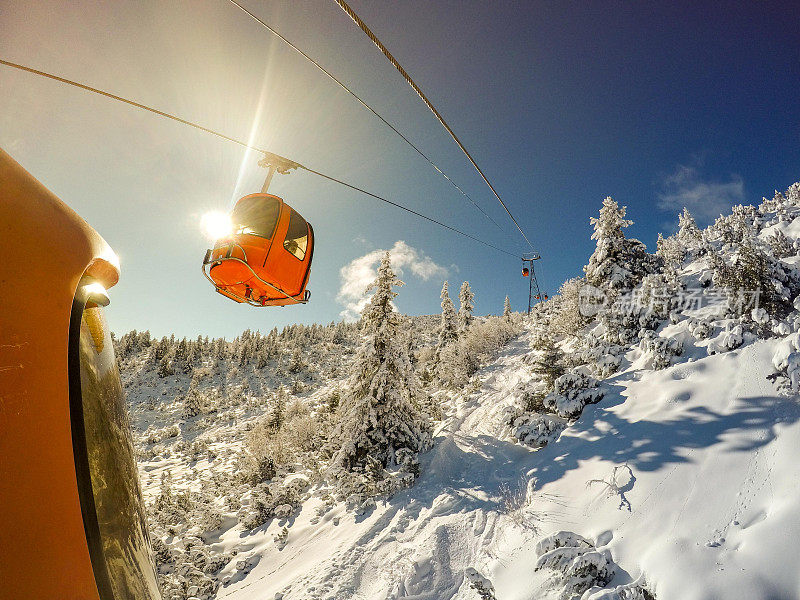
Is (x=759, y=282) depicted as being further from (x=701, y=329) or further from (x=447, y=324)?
(x=447, y=324)

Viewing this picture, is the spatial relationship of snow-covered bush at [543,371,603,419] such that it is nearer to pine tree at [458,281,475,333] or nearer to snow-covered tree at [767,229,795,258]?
snow-covered tree at [767,229,795,258]

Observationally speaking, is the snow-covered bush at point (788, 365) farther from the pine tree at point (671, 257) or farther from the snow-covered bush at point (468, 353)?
the snow-covered bush at point (468, 353)

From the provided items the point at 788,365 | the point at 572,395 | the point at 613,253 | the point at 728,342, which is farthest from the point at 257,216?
the point at 613,253

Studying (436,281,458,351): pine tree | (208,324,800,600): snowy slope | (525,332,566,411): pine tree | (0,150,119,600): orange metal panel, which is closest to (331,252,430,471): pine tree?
(208,324,800,600): snowy slope

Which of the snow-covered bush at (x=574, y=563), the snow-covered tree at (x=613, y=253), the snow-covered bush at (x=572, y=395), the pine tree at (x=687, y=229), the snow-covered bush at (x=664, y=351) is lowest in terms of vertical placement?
Answer: the snow-covered bush at (x=574, y=563)

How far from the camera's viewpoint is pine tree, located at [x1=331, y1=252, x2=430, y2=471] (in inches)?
436

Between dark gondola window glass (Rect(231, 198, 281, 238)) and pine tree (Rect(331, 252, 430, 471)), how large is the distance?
800 centimetres

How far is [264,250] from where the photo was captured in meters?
4.57

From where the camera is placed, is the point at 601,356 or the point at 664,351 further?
the point at 601,356

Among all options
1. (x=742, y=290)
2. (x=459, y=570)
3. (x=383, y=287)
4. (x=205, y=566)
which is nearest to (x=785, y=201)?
(x=742, y=290)

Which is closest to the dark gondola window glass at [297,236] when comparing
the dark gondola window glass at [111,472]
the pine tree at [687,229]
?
the dark gondola window glass at [111,472]

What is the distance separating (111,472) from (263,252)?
12.6 feet

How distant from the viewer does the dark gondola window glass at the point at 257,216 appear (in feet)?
15.2

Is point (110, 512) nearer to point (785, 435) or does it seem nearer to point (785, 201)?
point (785, 435)
